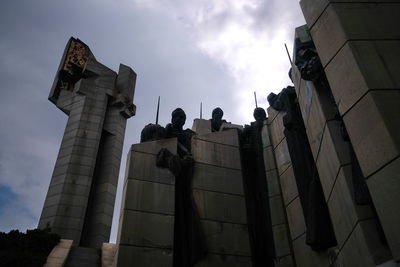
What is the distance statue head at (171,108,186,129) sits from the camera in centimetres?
1230

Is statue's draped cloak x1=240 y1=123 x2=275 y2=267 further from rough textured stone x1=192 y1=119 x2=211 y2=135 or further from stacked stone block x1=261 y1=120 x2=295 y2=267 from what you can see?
rough textured stone x1=192 y1=119 x2=211 y2=135

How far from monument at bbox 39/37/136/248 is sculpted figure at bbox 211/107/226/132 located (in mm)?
11108

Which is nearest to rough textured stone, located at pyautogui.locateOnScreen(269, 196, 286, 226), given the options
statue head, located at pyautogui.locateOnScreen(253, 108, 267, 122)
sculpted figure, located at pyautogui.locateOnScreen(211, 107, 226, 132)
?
statue head, located at pyautogui.locateOnScreen(253, 108, 267, 122)

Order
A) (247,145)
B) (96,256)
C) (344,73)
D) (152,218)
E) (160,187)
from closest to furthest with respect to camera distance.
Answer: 1. (344,73)
2. (152,218)
3. (160,187)
4. (96,256)
5. (247,145)

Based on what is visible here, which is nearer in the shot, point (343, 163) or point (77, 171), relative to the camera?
point (343, 163)

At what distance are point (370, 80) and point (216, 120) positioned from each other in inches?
449

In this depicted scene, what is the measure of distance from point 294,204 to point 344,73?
16.3 ft

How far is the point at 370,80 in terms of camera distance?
201 inches

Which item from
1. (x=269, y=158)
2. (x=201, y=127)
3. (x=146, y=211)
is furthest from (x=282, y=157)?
(x=201, y=127)

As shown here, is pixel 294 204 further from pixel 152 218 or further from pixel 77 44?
pixel 77 44

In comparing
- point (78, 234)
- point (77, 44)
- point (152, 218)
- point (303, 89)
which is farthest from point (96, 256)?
Answer: point (77, 44)

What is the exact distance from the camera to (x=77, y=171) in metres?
24.2

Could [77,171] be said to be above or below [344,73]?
above

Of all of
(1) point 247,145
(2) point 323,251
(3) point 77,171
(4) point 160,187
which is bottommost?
(2) point 323,251
